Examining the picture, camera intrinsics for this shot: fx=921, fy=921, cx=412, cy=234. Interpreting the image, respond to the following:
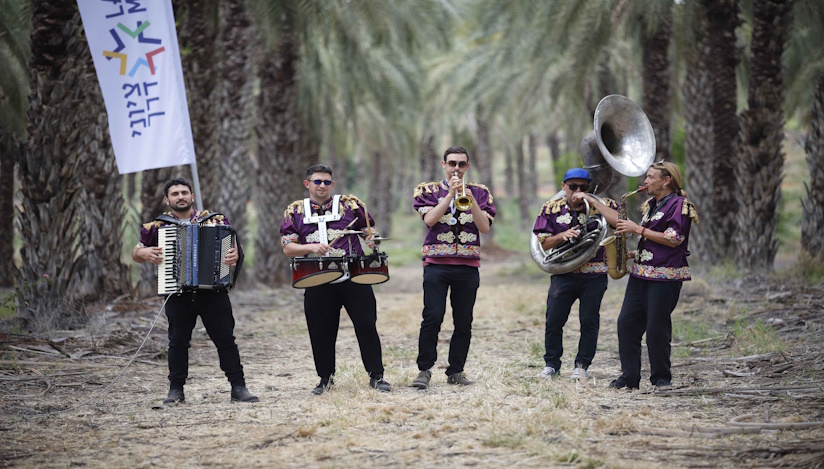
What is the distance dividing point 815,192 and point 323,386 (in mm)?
10088

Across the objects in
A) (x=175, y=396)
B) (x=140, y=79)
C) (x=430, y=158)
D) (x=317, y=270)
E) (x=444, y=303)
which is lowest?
(x=175, y=396)

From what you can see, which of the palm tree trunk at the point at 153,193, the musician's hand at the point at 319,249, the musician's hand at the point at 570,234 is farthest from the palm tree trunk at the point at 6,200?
the musician's hand at the point at 570,234

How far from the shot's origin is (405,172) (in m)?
49.7

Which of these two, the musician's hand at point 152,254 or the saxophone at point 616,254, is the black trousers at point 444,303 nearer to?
the saxophone at point 616,254

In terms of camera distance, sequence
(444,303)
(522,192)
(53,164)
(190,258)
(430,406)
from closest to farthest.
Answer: (430,406), (190,258), (444,303), (53,164), (522,192)

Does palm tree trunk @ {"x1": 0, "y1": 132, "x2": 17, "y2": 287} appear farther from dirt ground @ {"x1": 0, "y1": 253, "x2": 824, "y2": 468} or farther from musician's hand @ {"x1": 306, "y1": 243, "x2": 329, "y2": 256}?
musician's hand @ {"x1": 306, "y1": 243, "x2": 329, "y2": 256}

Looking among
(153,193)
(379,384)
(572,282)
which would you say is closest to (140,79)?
(153,193)

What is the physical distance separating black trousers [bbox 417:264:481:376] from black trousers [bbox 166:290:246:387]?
1526mm

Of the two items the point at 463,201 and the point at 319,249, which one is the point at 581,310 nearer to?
the point at 463,201

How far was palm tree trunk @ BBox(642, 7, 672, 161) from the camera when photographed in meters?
17.2

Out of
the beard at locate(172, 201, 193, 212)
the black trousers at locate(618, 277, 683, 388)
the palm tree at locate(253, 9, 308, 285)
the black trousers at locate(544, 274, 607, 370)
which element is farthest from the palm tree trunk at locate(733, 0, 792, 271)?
the beard at locate(172, 201, 193, 212)

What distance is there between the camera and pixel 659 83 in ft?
56.7

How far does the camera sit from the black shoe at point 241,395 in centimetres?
709

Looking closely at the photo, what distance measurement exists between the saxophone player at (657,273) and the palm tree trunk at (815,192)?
806 cm
